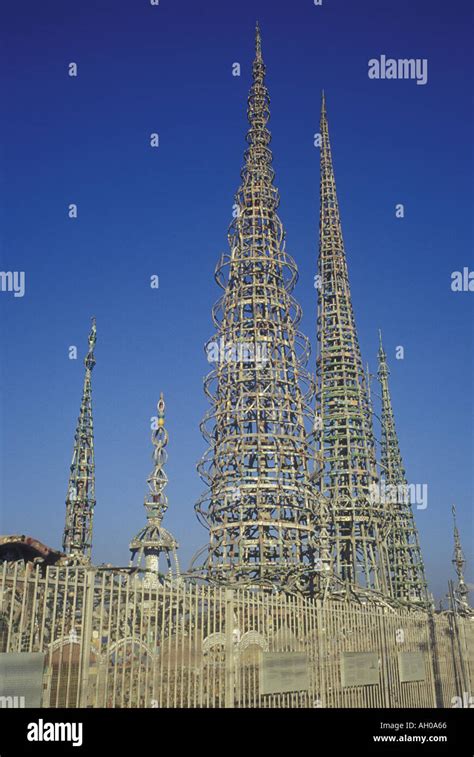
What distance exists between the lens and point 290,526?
1623 inches

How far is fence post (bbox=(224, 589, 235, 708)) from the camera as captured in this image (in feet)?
54.0

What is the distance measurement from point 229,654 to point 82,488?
159ft

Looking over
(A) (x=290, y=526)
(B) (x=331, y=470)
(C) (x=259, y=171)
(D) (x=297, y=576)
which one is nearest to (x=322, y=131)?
(C) (x=259, y=171)

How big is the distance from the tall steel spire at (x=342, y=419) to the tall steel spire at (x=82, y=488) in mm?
21394

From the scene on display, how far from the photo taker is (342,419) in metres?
61.4

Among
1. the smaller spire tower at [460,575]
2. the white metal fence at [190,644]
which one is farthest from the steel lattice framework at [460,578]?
the white metal fence at [190,644]

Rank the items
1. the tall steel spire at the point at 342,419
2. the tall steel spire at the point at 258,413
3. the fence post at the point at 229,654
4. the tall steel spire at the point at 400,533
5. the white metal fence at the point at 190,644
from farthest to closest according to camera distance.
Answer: the tall steel spire at the point at 400,533 < the tall steel spire at the point at 342,419 < the tall steel spire at the point at 258,413 < the fence post at the point at 229,654 < the white metal fence at the point at 190,644

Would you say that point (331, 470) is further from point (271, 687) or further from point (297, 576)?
point (271, 687)

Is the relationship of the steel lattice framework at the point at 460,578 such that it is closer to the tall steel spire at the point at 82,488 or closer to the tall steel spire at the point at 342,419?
the tall steel spire at the point at 342,419

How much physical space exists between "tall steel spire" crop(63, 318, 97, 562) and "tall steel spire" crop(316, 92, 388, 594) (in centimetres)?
2139

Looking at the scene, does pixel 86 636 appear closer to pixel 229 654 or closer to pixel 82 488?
pixel 229 654

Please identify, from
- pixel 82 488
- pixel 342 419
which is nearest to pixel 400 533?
pixel 342 419

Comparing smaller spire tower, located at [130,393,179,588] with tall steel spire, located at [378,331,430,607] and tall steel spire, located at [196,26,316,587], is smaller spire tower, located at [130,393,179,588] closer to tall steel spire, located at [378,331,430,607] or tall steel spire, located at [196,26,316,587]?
tall steel spire, located at [196,26,316,587]

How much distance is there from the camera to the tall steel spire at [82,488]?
6141cm
